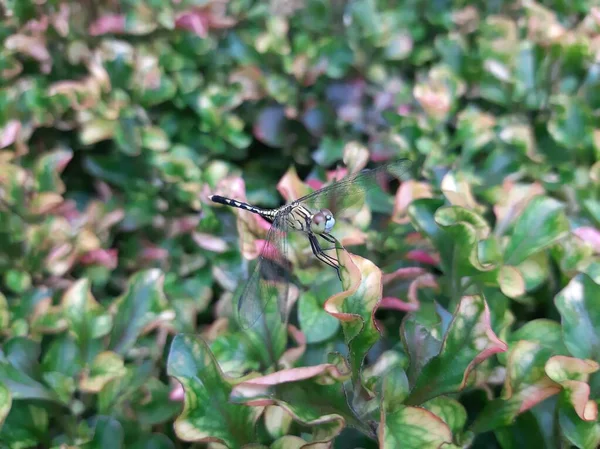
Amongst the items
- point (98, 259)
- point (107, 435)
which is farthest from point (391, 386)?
point (98, 259)

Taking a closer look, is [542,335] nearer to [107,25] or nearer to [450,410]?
[450,410]

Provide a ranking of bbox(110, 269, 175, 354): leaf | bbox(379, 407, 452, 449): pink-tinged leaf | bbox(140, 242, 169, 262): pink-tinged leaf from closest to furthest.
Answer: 1. bbox(379, 407, 452, 449): pink-tinged leaf
2. bbox(110, 269, 175, 354): leaf
3. bbox(140, 242, 169, 262): pink-tinged leaf

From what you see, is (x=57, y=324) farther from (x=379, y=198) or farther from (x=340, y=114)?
(x=340, y=114)

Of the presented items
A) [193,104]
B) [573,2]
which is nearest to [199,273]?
[193,104]

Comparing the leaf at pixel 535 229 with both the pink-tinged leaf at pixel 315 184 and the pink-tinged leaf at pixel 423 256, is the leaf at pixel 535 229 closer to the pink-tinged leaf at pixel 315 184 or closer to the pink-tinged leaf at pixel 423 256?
the pink-tinged leaf at pixel 423 256

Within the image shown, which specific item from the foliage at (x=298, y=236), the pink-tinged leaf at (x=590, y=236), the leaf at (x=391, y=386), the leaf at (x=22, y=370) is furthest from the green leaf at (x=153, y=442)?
the pink-tinged leaf at (x=590, y=236)

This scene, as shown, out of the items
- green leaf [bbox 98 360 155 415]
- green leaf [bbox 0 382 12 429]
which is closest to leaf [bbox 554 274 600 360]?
green leaf [bbox 98 360 155 415]

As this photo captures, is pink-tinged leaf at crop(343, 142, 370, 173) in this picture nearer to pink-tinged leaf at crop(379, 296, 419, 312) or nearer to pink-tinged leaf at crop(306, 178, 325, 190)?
pink-tinged leaf at crop(306, 178, 325, 190)
